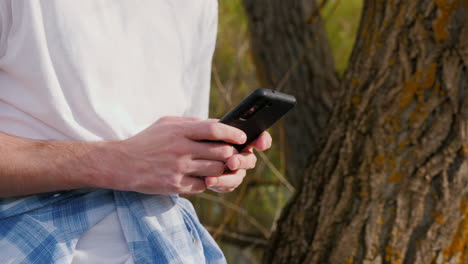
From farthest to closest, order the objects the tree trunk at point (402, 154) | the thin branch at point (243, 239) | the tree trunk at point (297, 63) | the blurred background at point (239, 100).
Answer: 1. the blurred background at point (239, 100)
2. the thin branch at point (243, 239)
3. the tree trunk at point (297, 63)
4. the tree trunk at point (402, 154)

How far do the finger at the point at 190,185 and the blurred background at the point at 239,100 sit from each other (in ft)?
7.76

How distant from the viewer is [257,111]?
1158 mm

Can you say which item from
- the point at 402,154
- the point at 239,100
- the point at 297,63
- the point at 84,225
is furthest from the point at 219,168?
the point at 239,100

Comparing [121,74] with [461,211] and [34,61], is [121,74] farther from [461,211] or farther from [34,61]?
[461,211]

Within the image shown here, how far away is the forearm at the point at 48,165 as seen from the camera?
1062mm

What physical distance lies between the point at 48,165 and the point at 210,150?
285 millimetres

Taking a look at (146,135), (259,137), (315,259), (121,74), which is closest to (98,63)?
(121,74)

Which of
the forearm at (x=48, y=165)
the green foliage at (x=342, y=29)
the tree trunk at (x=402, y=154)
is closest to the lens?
the forearm at (x=48, y=165)

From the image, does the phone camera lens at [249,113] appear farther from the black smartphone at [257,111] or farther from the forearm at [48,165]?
the forearm at [48,165]

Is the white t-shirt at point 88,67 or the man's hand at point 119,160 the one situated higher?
the white t-shirt at point 88,67

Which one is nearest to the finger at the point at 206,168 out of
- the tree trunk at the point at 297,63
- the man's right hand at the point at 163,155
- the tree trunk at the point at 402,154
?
the man's right hand at the point at 163,155

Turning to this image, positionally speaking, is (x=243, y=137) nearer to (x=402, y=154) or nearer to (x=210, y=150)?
(x=210, y=150)

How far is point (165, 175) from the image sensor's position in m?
1.09

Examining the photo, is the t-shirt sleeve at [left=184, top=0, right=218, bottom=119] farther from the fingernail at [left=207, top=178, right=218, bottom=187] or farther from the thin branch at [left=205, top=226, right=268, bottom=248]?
the thin branch at [left=205, top=226, right=268, bottom=248]
